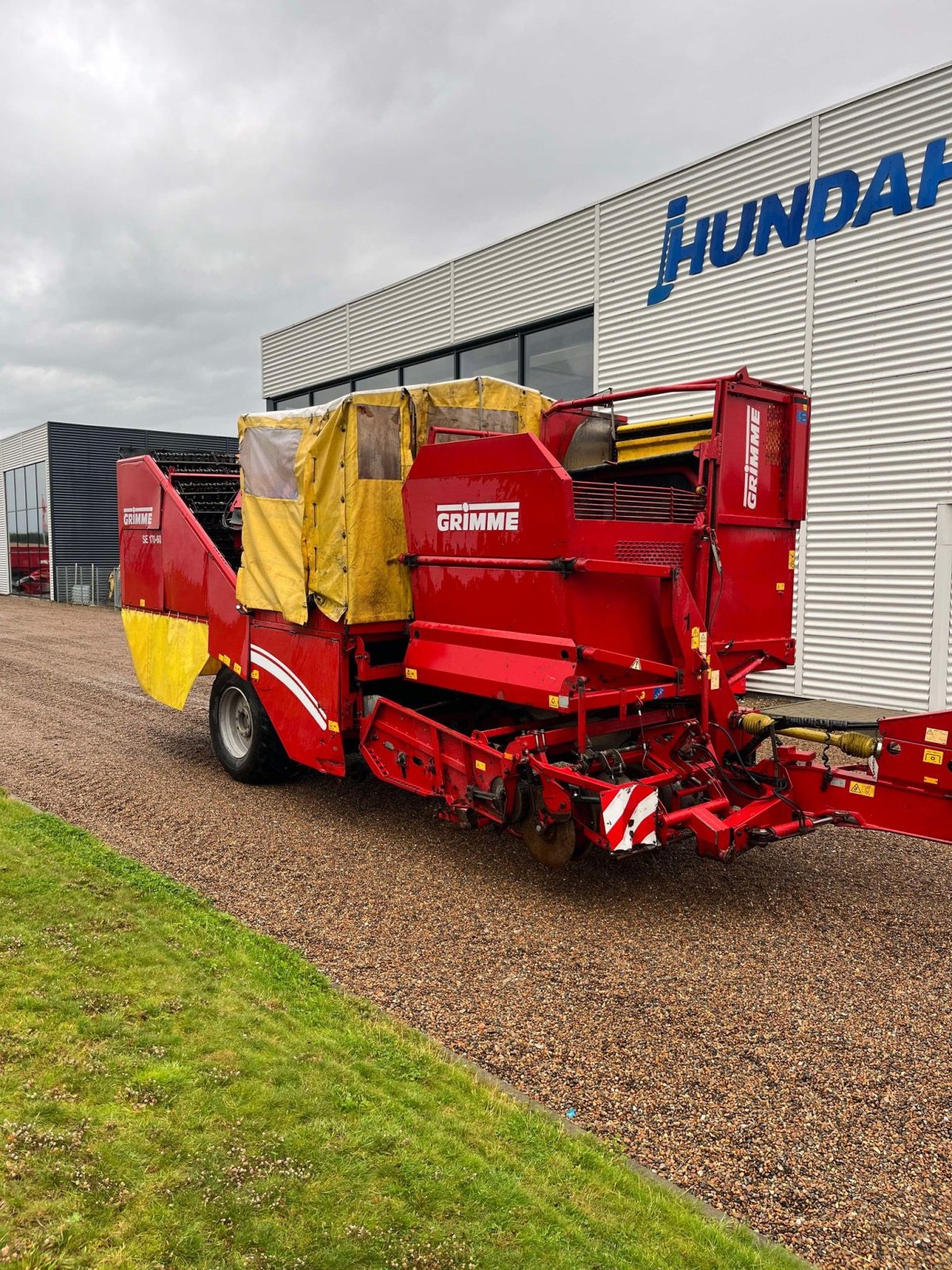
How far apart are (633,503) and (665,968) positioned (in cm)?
250

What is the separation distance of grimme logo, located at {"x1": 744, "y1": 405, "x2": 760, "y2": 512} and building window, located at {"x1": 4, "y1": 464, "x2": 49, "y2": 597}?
34.4m

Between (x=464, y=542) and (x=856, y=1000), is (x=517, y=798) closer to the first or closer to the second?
(x=464, y=542)

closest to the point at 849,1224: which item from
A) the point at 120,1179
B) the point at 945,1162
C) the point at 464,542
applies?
the point at 945,1162

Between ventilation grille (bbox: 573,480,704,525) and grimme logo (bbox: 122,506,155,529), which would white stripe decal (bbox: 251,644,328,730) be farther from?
ventilation grille (bbox: 573,480,704,525)

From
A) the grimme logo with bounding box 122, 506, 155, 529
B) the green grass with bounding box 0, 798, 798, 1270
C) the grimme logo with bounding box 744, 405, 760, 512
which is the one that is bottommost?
the green grass with bounding box 0, 798, 798, 1270

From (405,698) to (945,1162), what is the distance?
4418mm

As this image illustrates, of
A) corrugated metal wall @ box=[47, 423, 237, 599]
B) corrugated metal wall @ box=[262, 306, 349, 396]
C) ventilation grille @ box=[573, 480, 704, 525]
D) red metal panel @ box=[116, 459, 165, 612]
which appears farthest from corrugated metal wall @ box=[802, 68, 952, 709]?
corrugated metal wall @ box=[47, 423, 237, 599]

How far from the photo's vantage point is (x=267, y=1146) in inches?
109

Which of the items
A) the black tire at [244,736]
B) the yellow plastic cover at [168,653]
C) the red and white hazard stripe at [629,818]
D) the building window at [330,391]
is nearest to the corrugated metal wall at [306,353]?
the building window at [330,391]

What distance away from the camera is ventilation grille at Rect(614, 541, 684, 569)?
197 inches

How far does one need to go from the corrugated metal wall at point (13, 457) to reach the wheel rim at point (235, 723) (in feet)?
100

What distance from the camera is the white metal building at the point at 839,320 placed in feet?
30.7

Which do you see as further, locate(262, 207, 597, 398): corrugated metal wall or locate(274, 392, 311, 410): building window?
locate(274, 392, 311, 410): building window

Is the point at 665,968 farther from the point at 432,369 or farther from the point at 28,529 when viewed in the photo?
the point at 28,529
